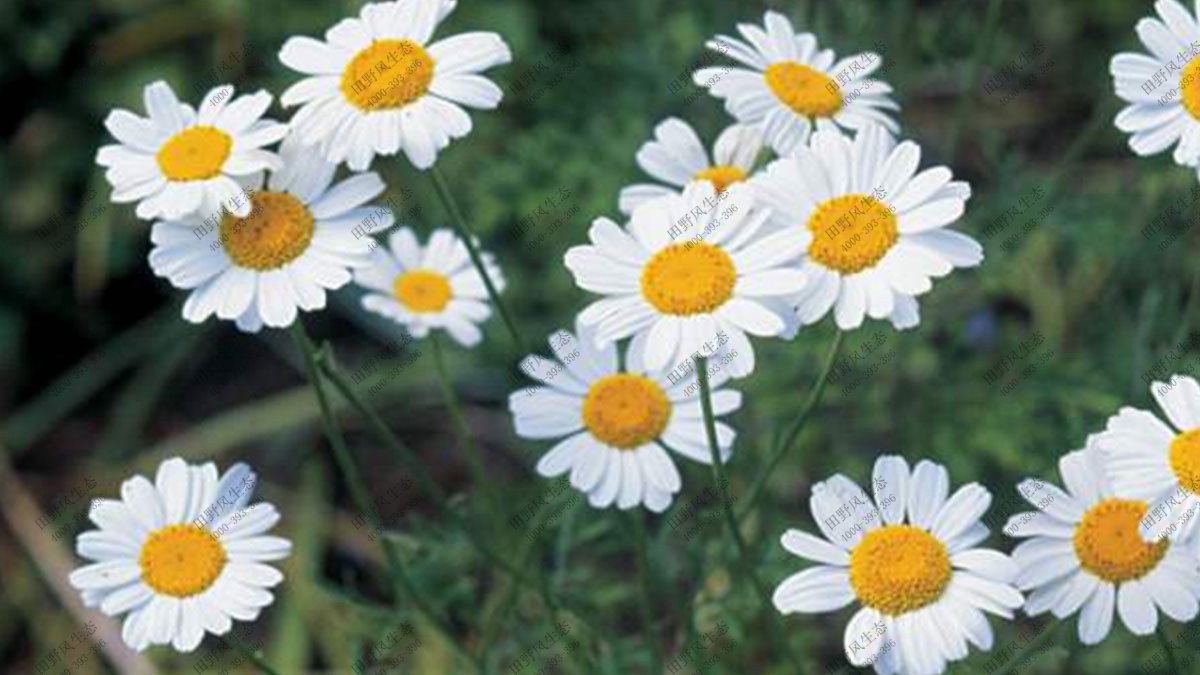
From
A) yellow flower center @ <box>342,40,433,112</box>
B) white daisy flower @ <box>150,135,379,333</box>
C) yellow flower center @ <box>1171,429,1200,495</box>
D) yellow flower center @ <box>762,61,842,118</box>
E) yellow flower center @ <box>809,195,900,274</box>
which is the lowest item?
yellow flower center @ <box>1171,429,1200,495</box>

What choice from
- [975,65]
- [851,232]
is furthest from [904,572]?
[975,65]

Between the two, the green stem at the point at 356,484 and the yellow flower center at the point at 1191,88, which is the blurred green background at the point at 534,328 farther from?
the yellow flower center at the point at 1191,88

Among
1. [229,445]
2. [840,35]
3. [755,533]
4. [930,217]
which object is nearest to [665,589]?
[755,533]

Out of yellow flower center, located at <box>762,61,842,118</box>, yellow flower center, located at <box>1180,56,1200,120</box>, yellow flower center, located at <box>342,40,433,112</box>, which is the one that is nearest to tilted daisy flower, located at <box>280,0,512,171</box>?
yellow flower center, located at <box>342,40,433,112</box>

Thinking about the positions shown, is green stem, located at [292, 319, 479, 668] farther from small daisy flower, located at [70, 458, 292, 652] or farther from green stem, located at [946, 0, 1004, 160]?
green stem, located at [946, 0, 1004, 160]

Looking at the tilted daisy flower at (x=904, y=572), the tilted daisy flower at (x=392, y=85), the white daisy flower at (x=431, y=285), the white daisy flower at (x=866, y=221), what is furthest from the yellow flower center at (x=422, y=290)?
the tilted daisy flower at (x=904, y=572)
